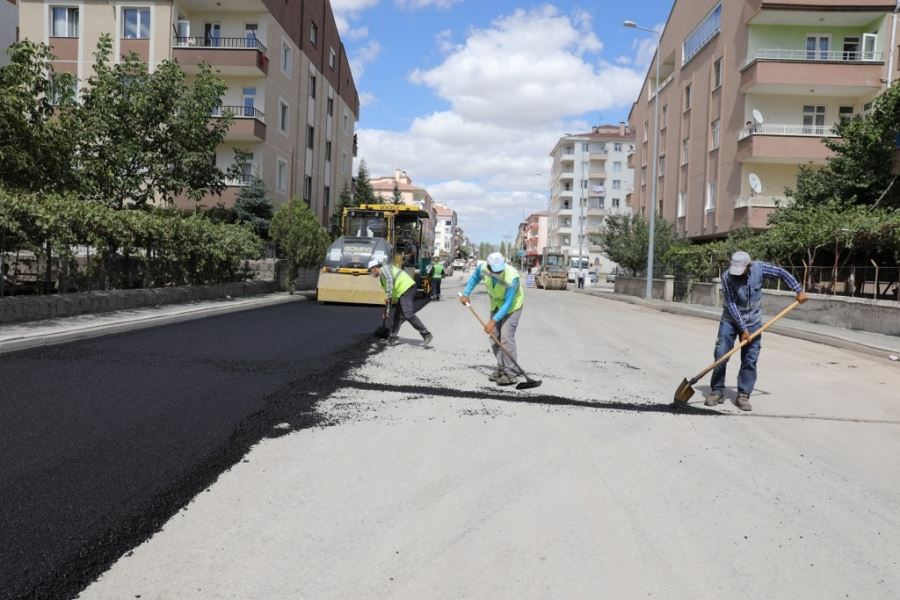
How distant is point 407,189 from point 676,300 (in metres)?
106

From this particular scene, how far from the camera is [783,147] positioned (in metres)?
26.8

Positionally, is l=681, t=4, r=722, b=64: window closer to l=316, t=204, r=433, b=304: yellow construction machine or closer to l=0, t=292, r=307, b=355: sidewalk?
l=316, t=204, r=433, b=304: yellow construction machine

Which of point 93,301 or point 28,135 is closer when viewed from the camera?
point 28,135

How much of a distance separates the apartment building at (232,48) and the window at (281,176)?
0.04 metres

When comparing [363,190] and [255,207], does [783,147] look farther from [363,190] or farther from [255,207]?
[363,190]

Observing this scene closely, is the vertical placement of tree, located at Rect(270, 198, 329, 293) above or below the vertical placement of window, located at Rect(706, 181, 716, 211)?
below

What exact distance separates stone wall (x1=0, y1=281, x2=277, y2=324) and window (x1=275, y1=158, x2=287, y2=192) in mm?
12163

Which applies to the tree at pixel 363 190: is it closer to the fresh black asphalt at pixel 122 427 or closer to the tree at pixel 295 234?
the tree at pixel 295 234

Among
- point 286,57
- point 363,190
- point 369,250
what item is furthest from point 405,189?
point 369,250

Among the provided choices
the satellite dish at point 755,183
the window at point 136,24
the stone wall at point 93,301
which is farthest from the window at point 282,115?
the satellite dish at point 755,183

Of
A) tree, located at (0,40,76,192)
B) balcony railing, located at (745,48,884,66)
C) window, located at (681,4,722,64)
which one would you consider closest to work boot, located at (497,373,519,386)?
tree, located at (0,40,76,192)

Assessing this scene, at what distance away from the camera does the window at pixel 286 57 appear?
31.2 meters

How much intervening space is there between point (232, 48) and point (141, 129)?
958 cm

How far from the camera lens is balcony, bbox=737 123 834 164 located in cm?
2675
